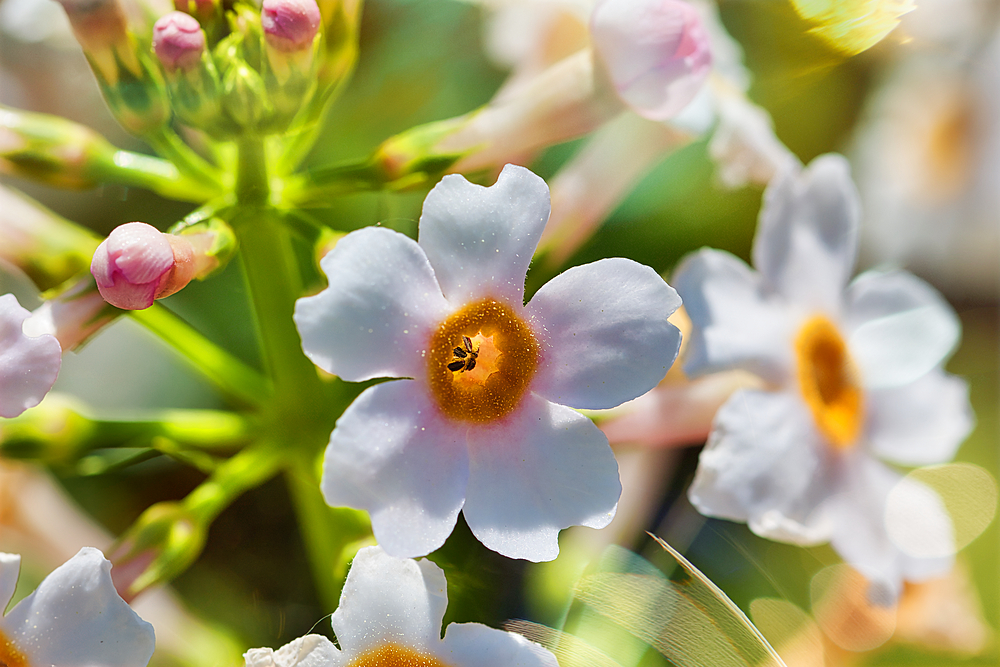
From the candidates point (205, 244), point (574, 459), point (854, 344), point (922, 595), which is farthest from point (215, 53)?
point (922, 595)

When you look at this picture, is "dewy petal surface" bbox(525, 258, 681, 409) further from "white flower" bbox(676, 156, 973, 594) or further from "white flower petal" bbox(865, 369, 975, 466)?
"white flower petal" bbox(865, 369, 975, 466)

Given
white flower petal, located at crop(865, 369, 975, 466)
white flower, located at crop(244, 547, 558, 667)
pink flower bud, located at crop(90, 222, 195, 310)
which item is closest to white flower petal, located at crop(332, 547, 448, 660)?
white flower, located at crop(244, 547, 558, 667)

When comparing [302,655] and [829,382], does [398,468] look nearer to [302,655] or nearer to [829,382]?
[302,655]

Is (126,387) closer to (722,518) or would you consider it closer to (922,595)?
(722,518)

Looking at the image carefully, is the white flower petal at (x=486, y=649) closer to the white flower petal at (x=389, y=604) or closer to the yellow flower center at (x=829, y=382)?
the white flower petal at (x=389, y=604)

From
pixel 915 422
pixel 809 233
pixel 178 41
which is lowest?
pixel 915 422

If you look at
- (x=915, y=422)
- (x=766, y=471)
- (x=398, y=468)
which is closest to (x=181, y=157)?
(x=398, y=468)

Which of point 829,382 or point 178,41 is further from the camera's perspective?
point 829,382

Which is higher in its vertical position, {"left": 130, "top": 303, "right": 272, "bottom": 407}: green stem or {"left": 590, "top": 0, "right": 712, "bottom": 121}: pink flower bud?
{"left": 590, "top": 0, "right": 712, "bottom": 121}: pink flower bud

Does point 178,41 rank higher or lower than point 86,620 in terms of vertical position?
higher
